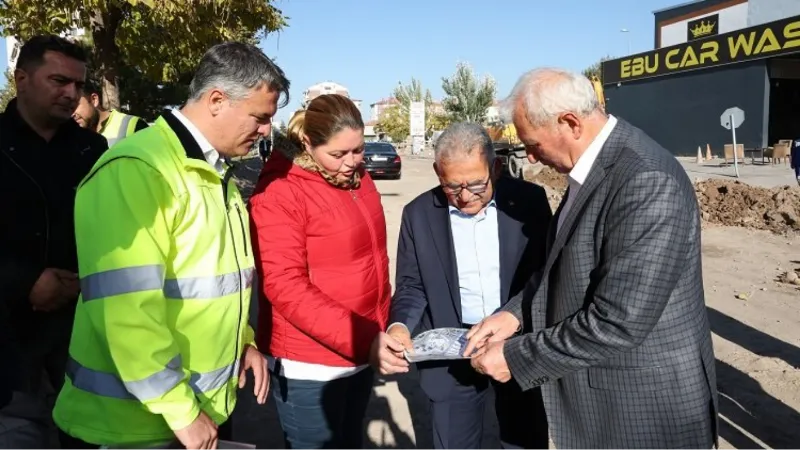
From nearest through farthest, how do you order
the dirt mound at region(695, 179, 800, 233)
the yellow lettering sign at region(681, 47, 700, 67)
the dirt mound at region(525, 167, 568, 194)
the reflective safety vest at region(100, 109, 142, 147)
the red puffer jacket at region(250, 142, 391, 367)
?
the red puffer jacket at region(250, 142, 391, 367) → the reflective safety vest at region(100, 109, 142, 147) → the dirt mound at region(695, 179, 800, 233) → the dirt mound at region(525, 167, 568, 194) → the yellow lettering sign at region(681, 47, 700, 67)

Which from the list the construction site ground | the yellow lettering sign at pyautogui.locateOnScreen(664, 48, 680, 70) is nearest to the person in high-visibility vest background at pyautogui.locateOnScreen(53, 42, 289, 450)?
the construction site ground

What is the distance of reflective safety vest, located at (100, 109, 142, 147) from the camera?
4117 millimetres

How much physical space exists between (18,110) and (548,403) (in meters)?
2.59

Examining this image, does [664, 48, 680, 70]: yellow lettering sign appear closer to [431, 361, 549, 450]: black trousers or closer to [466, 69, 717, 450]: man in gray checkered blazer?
[431, 361, 549, 450]: black trousers

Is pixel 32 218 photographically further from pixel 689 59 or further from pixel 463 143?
pixel 689 59

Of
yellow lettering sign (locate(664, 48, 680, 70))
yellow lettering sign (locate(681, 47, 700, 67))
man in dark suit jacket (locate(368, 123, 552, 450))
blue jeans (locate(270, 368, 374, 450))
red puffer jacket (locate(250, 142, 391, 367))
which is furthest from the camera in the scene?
yellow lettering sign (locate(664, 48, 680, 70))

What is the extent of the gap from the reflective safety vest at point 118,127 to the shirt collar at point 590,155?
3228 millimetres

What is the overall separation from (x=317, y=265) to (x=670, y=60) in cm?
3457

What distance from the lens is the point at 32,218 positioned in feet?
8.48

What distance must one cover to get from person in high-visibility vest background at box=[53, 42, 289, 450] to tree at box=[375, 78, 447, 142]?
54.9 metres

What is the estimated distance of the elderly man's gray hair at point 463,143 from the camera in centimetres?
246

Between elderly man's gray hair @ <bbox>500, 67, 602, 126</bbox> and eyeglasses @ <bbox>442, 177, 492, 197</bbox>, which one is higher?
elderly man's gray hair @ <bbox>500, 67, 602, 126</bbox>

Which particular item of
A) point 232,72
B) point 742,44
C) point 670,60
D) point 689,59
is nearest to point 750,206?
point 232,72

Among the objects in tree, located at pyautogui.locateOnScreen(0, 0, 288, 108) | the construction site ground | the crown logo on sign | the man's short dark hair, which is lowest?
the construction site ground
